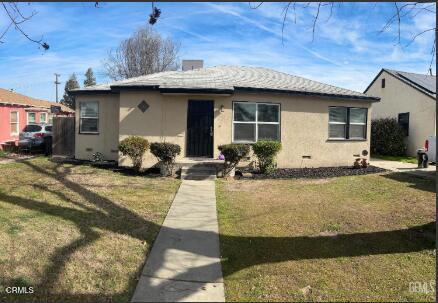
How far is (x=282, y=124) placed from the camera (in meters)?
15.0

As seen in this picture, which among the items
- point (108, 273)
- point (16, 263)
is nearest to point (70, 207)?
point (16, 263)

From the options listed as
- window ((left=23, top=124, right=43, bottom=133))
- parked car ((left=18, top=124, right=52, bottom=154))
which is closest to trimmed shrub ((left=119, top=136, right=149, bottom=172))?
parked car ((left=18, top=124, right=52, bottom=154))

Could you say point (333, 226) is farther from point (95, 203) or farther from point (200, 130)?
point (200, 130)

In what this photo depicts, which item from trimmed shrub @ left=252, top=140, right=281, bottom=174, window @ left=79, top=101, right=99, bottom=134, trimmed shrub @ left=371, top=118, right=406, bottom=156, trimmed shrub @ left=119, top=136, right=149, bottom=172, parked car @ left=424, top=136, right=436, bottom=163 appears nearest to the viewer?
trimmed shrub @ left=119, top=136, right=149, bottom=172

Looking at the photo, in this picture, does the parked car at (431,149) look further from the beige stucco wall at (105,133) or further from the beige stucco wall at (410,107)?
the beige stucco wall at (105,133)

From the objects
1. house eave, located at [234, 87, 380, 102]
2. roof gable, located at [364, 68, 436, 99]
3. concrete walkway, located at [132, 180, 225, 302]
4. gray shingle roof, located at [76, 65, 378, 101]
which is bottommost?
concrete walkway, located at [132, 180, 225, 302]

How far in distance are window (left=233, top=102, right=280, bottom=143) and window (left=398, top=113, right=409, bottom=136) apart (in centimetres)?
1155

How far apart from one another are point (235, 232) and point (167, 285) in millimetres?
2409

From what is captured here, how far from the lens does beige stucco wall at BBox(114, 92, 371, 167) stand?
45.9 ft

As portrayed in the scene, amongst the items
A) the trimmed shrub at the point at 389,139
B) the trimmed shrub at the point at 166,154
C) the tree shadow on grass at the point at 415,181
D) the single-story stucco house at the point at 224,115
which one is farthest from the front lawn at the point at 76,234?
the trimmed shrub at the point at 389,139

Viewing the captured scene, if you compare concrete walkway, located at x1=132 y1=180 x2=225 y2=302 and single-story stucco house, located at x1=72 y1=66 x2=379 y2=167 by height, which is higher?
single-story stucco house, located at x1=72 y1=66 x2=379 y2=167

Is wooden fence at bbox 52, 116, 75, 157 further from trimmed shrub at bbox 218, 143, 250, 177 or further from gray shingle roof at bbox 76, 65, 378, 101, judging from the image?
trimmed shrub at bbox 218, 143, 250, 177

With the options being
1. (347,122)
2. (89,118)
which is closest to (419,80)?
(347,122)

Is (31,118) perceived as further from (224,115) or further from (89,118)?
(224,115)
